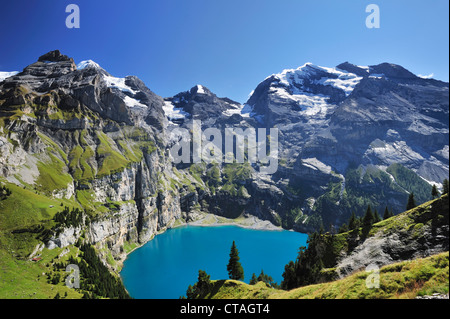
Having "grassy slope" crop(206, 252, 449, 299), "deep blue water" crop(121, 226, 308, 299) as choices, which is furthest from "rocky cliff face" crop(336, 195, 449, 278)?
"deep blue water" crop(121, 226, 308, 299)

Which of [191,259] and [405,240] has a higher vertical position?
[405,240]

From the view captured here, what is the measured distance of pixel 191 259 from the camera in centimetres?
13300

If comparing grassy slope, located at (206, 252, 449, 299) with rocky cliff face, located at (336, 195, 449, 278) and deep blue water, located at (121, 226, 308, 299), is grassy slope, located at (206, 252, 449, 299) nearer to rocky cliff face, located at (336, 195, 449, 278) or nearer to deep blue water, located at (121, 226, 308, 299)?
rocky cliff face, located at (336, 195, 449, 278)

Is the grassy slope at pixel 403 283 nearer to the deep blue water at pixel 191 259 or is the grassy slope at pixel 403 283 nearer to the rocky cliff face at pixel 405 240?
the rocky cliff face at pixel 405 240

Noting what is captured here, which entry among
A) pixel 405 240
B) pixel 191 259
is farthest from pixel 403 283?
pixel 191 259

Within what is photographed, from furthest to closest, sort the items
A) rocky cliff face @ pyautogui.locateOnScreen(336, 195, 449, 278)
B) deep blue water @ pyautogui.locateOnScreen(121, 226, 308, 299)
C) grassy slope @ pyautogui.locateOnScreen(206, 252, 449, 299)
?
deep blue water @ pyautogui.locateOnScreen(121, 226, 308, 299), rocky cliff face @ pyautogui.locateOnScreen(336, 195, 449, 278), grassy slope @ pyautogui.locateOnScreen(206, 252, 449, 299)

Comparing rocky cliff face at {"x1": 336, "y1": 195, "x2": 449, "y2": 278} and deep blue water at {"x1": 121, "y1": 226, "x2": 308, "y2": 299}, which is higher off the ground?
rocky cliff face at {"x1": 336, "y1": 195, "x2": 449, "y2": 278}

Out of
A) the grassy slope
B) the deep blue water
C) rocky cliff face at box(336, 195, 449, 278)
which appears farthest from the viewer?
the deep blue water

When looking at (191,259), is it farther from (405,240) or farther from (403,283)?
(403,283)

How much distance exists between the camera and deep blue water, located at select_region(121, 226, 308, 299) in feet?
330

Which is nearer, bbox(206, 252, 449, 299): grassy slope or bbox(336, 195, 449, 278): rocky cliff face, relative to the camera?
bbox(206, 252, 449, 299): grassy slope

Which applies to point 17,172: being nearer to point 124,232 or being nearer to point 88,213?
point 88,213

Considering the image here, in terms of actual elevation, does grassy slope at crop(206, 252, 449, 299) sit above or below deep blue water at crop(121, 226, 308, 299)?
above
